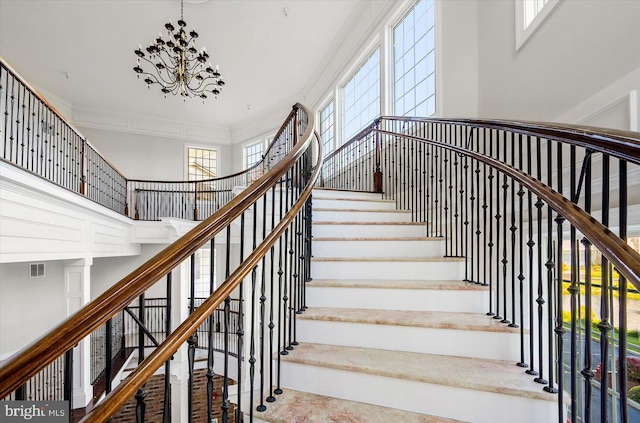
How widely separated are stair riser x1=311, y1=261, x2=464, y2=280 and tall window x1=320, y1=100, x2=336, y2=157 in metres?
5.00

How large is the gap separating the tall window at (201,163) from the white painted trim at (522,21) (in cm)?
873

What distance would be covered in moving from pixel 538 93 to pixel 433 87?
1763mm

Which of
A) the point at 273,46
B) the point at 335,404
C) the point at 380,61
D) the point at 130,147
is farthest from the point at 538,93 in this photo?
the point at 130,147

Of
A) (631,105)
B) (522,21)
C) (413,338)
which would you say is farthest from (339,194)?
(631,105)

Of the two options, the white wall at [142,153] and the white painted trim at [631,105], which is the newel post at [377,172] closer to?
Answer: the white painted trim at [631,105]

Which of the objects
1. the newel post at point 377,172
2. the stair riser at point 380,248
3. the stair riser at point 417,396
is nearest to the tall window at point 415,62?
the newel post at point 377,172

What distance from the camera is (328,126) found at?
7.46 meters

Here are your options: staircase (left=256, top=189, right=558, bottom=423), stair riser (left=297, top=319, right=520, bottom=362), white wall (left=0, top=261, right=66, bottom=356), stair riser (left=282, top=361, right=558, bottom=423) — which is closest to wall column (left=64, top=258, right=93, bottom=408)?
white wall (left=0, top=261, right=66, bottom=356)

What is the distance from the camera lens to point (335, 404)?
154 cm

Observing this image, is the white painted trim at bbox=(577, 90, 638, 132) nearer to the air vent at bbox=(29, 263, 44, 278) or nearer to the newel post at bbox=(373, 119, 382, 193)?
the newel post at bbox=(373, 119, 382, 193)

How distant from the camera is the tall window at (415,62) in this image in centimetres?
415

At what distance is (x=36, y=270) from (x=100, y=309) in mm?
6548

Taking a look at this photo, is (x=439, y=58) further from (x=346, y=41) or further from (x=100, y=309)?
(x=100, y=309)

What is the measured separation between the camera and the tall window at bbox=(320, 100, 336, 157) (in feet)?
23.6
